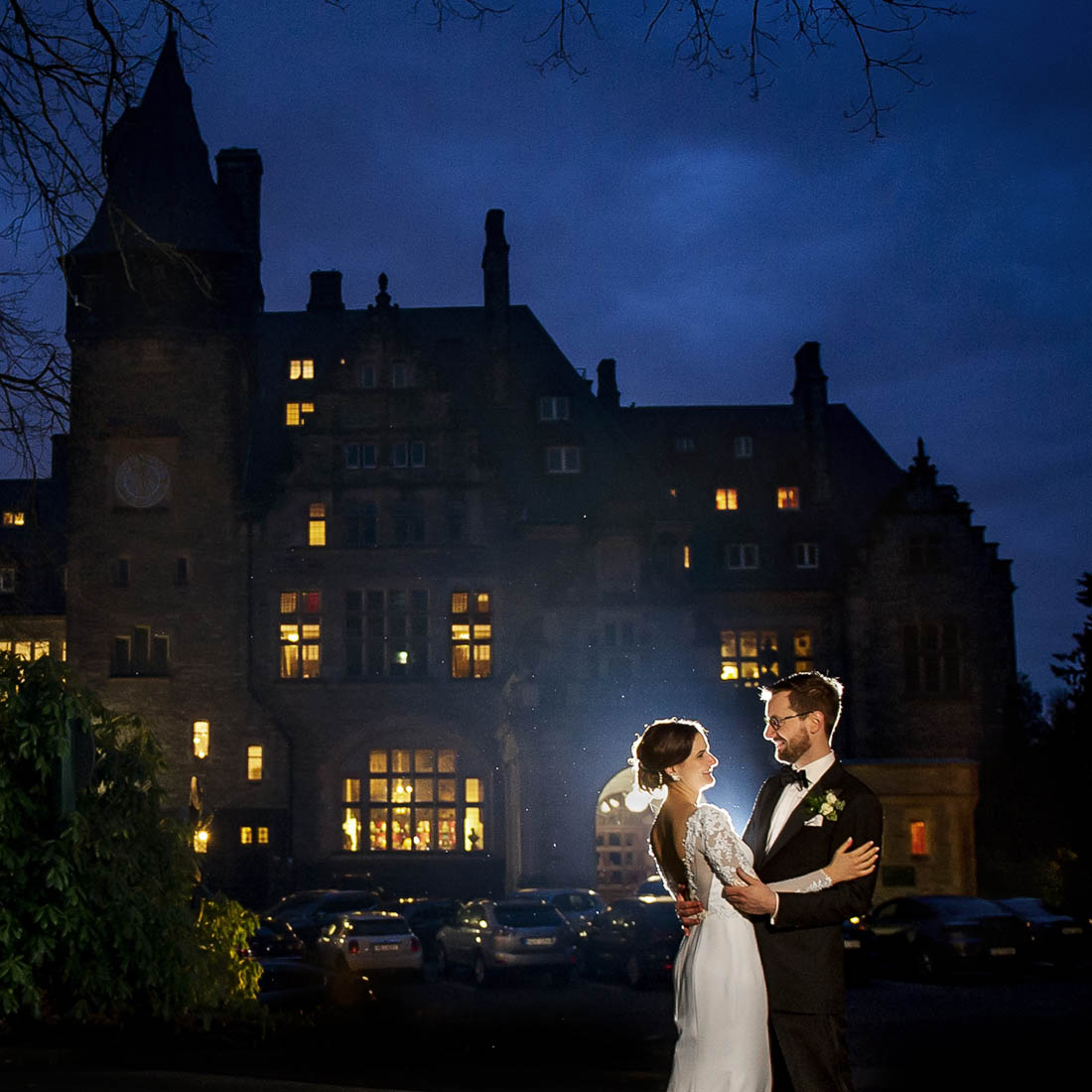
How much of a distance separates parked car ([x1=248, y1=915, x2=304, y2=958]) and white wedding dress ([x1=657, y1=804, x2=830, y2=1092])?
1732cm

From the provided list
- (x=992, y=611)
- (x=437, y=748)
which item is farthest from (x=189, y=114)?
(x=992, y=611)

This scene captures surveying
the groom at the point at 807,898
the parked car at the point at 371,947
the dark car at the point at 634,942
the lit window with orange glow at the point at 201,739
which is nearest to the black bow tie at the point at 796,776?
the groom at the point at 807,898

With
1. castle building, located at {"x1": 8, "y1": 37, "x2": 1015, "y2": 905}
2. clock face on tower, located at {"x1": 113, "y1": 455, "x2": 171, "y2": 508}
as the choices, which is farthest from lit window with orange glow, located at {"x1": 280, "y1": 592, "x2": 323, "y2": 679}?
clock face on tower, located at {"x1": 113, "y1": 455, "x2": 171, "y2": 508}

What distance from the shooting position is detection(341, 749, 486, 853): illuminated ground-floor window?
137ft

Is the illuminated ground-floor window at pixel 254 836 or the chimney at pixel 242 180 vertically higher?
the chimney at pixel 242 180

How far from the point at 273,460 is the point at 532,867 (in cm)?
1472

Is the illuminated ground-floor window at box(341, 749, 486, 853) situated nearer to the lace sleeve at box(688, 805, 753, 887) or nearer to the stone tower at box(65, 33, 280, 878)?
the stone tower at box(65, 33, 280, 878)

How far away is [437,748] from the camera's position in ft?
138

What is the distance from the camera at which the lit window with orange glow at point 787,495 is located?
156ft

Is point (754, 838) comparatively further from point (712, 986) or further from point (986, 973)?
point (986, 973)

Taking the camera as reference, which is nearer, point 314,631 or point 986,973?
point 986,973

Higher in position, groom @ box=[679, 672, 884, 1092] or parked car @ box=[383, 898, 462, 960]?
groom @ box=[679, 672, 884, 1092]

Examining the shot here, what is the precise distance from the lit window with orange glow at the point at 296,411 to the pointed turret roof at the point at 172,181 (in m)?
4.82

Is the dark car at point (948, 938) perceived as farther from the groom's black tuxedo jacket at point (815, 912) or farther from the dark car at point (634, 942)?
the groom's black tuxedo jacket at point (815, 912)
